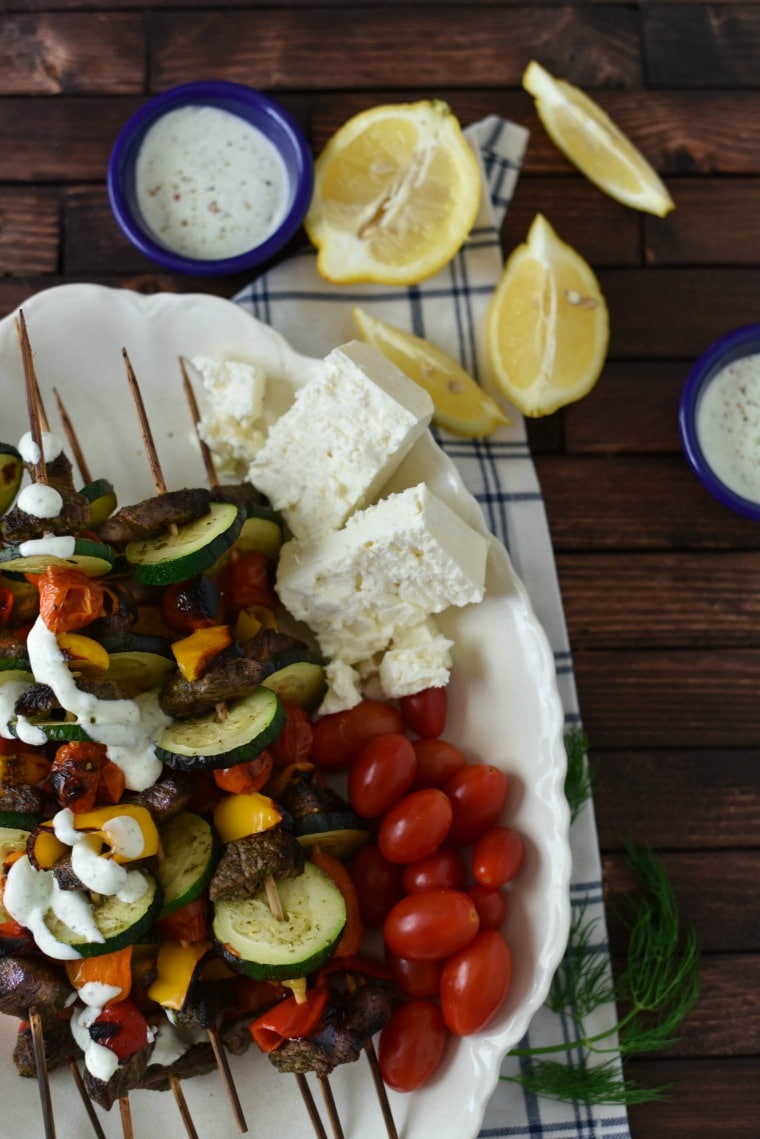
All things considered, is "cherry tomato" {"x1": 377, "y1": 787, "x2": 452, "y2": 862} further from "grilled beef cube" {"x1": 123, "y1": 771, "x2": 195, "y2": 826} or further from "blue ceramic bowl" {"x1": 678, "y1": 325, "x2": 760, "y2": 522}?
"blue ceramic bowl" {"x1": 678, "y1": 325, "x2": 760, "y2": 522}

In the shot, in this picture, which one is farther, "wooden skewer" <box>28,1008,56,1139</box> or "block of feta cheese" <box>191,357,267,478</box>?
"block of feta cheese" <box>191,357,267,478</box>

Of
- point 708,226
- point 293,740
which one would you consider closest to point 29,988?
point 293,740

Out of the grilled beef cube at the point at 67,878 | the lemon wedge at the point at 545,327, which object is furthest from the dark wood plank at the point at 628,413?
the grilled beef cube at the point at 67,878

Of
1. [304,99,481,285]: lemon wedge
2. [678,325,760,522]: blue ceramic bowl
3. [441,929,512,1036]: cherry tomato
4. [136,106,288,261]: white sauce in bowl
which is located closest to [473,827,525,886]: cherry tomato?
[441,929,512,1036]: cherry tomato

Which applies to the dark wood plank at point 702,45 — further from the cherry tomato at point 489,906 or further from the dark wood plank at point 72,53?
the cherry tomato at point 489,906

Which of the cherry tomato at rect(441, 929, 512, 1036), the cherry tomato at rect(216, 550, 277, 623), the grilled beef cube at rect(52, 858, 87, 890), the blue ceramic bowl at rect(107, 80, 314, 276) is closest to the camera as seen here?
the grilled beef cube at rect(52, 858, 87, 890)

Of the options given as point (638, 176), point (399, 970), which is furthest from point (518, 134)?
point (399, 970)
